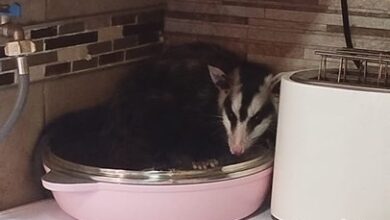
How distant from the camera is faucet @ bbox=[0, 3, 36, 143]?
Answer: 1048 mm

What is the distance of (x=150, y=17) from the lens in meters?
1.38

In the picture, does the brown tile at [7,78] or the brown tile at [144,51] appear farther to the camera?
the brown tile at [144,51]

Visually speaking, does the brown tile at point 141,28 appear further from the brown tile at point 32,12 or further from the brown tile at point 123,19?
the brown tile at point 32,12

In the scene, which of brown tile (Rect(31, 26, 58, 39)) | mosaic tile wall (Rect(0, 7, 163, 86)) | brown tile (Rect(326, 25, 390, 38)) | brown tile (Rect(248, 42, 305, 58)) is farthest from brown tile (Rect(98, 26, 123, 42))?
brown tile (Rect(326, 25, 390, 38))

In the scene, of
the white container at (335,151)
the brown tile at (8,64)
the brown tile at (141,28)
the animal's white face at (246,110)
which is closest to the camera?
the white container at (335,151)

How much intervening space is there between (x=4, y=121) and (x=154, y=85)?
24 cm

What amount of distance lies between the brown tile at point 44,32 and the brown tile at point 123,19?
13cm

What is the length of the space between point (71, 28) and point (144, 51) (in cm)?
19

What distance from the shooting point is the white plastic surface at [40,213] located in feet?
3.74

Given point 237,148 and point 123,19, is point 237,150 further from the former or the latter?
point 123,19

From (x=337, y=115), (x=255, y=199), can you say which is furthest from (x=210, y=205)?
(x=337, y=115)

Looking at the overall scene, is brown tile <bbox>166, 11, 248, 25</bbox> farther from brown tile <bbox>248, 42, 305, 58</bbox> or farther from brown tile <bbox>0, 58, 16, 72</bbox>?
brown tile <bbox>0, 58, 16, 72</bbox>

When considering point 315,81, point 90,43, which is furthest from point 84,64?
point 315,81

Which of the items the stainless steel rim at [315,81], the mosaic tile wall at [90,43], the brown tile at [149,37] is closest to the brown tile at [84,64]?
the mosaic tile wall at [90,43]
